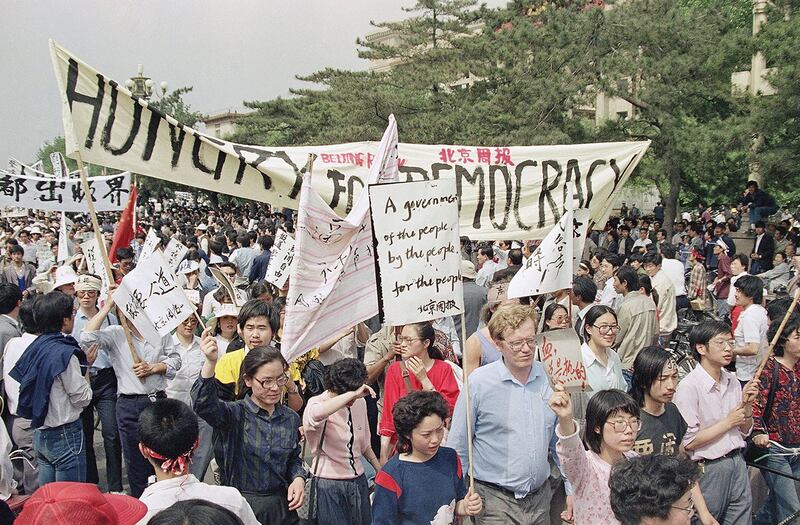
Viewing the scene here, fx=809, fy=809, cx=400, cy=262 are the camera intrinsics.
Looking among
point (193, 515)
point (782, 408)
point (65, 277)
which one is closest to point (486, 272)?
point (65, 277)

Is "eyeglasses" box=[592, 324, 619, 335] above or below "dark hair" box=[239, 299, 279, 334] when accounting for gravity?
below

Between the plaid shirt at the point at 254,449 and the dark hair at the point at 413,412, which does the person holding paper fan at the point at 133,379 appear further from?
the dark hair at the point at 413,412

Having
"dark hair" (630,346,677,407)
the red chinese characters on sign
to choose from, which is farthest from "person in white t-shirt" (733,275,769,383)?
→ the red chinese characters on sign

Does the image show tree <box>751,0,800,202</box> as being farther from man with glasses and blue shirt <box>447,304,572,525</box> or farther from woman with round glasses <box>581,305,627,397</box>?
man with glasses and blue shirt <box>447,304,572,525</box>

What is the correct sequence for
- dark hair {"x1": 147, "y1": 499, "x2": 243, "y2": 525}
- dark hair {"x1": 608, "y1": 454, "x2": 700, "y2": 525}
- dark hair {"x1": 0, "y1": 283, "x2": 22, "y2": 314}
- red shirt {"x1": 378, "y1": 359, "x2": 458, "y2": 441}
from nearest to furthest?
dark hair {"x1": 147, "y1": 499, "x2": 243, "y2": 525}
dark hair {"x1": 608, "y1": 454, "x2": 700, "y2": 525}
red shirt {"x1": 378, "y1": 359, "x2": 458, "y2": 441}
dark hair {"x1": 0, "y1": 283, "x2": 22, "y2": 314}

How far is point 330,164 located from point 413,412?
311 cm

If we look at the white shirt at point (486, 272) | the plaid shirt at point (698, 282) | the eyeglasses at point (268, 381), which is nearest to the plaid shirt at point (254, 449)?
the eyeglasses at point (268, 381)

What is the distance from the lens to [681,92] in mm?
19859

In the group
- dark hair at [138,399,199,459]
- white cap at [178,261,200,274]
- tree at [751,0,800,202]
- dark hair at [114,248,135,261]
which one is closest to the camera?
dark hair at [138,399,199,459]

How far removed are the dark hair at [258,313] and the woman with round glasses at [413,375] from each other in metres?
0.84

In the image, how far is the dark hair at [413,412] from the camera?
12.3 ft

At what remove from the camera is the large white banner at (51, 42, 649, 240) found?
206 inches

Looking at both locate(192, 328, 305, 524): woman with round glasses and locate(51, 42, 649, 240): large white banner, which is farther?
locate(51, 42, 649, 240): large white banner

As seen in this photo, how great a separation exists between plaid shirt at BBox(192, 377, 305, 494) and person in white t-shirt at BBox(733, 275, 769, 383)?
429 centimetres
